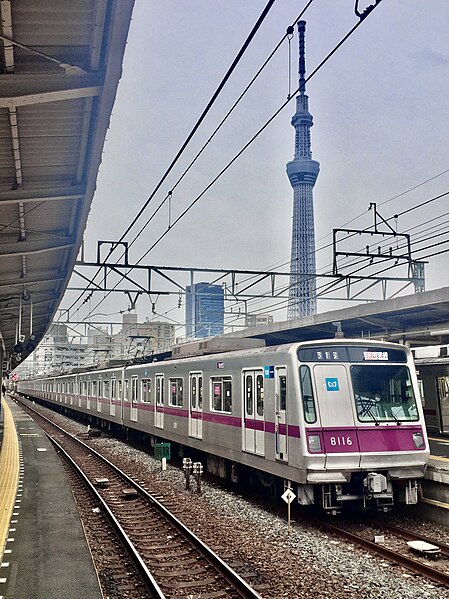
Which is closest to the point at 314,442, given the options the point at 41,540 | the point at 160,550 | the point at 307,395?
the point at 307,395

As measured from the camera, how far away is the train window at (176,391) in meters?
15.6

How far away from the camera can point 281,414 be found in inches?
390

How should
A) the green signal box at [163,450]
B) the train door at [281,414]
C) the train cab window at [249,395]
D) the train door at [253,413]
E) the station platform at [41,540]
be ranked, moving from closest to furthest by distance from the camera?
the station platform at [41,540] → the train door at [281,414] → the train door at [253,413] → the train cab window at [249,395] → the green signal box at [163,450]

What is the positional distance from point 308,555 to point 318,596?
4.82ft

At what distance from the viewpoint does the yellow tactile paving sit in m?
9.52

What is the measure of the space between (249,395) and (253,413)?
38 centimetres

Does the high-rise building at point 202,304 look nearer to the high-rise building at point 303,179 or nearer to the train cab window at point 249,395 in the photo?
the train cab window at point 249,395

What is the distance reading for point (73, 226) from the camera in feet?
38.0

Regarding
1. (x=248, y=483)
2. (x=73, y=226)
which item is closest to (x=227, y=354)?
A: (x=248, y=483)

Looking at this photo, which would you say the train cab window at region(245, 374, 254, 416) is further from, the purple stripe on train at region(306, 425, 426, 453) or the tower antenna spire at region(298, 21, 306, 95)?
the tower antenna spire at region(298, 21, 306, 95)

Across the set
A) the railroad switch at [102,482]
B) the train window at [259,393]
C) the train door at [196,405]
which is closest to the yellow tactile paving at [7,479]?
the railroad switch at [102,482]

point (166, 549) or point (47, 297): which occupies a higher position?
point (47, 297)

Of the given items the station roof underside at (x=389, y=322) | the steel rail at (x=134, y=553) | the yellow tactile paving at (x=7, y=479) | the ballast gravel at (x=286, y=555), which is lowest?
the ballast gravel at (x=286, y=555)

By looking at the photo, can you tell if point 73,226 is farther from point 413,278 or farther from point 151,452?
point 151,452
